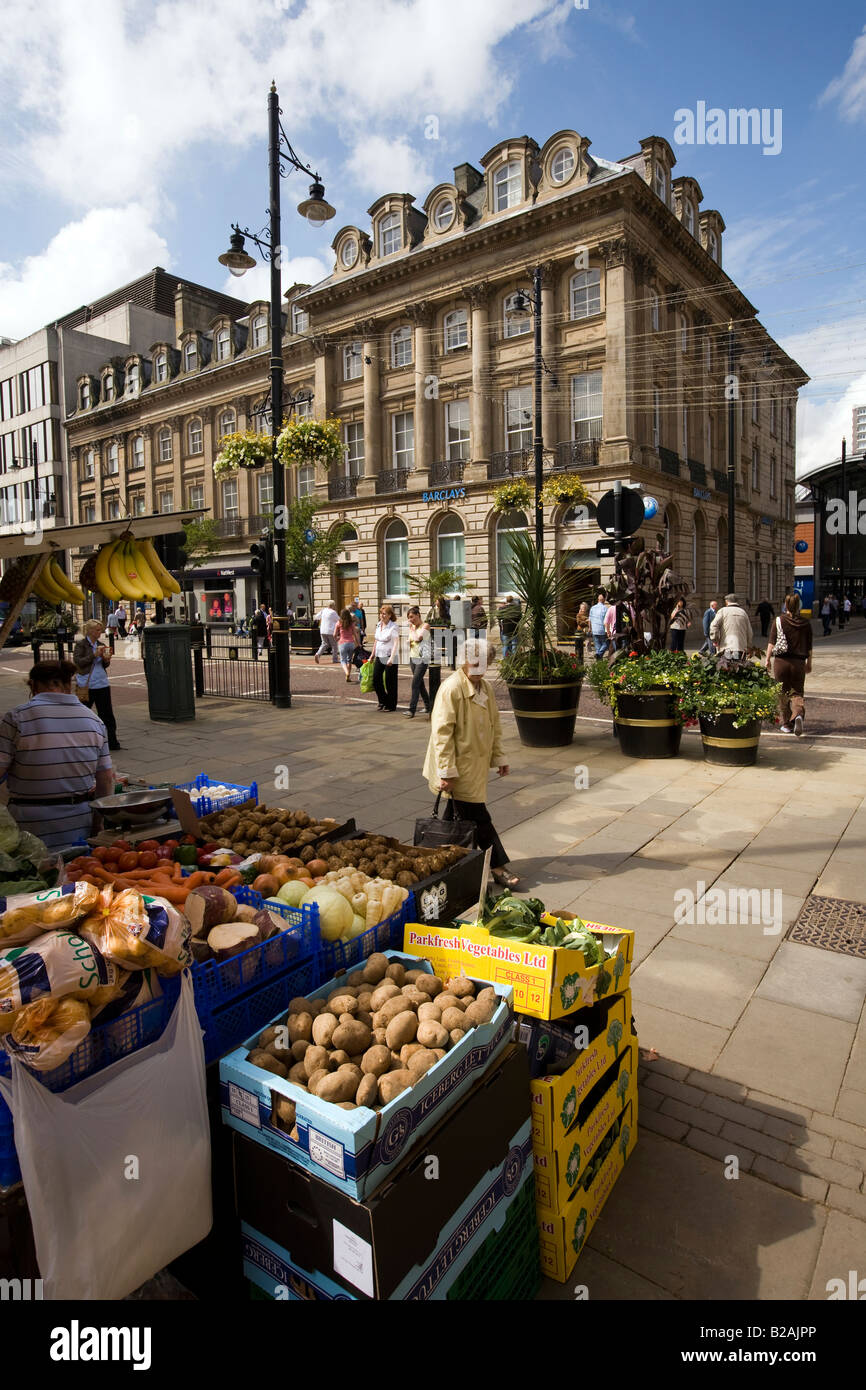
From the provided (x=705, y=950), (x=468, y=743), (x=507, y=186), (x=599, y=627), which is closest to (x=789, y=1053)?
(x=705, y=950)

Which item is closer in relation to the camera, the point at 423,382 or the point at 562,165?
the point at 562,165

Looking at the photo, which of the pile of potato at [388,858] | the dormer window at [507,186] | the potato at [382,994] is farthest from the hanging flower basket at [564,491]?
the potato at [382,994]

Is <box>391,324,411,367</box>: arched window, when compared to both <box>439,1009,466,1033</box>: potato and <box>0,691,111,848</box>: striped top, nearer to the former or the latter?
<box>0,691,111,848</box>: striped top

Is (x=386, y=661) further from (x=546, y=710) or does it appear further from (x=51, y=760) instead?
(x=51, y=760)

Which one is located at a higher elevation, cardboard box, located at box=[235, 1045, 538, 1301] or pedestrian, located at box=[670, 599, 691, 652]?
pedestrian, located at box=[670, 599, 691, 652]

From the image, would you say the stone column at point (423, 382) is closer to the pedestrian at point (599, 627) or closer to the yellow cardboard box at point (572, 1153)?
the pedestrian at point (599, 627)

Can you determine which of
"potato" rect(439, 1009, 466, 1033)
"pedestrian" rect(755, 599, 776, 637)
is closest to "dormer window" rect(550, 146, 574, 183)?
"pedestrian" rect(755, 599, 776, 637)

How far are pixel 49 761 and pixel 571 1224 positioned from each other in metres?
3.72

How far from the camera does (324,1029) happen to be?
2230 mm

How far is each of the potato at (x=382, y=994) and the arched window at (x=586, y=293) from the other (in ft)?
96.2

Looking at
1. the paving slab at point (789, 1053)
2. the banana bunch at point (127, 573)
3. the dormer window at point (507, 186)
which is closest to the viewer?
the paving slab at point (789, 1053)

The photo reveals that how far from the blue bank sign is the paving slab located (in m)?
28.4

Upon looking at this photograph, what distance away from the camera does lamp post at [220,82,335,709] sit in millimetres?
12984

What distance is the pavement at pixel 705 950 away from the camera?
2.44 meters
